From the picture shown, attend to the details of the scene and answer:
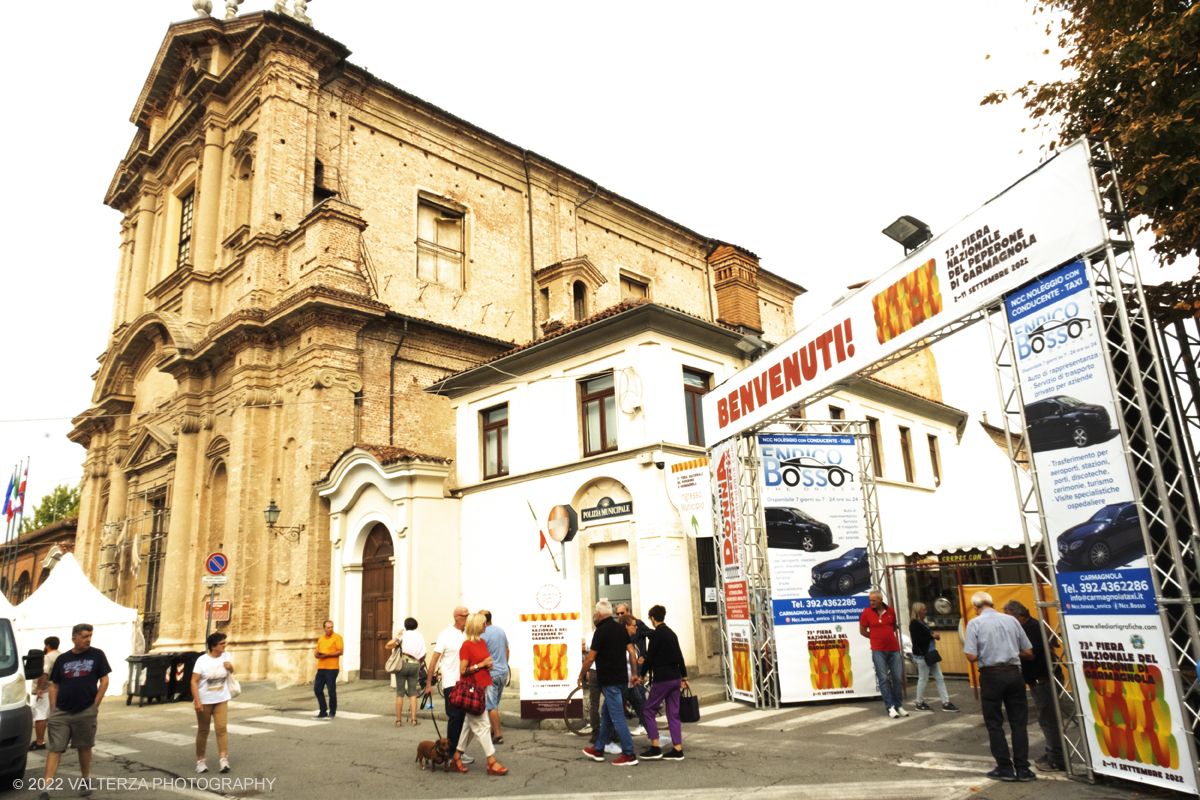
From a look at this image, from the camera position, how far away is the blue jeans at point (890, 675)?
11.6m

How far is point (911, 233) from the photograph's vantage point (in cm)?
991

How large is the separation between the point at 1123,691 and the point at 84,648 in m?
9.95

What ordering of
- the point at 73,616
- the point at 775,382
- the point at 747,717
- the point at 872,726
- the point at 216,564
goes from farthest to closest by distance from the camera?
1. the point at 73,616
2. the point at 216,564
3. the point at 775,382
4. the point at 747,717
5. the point at 872,726

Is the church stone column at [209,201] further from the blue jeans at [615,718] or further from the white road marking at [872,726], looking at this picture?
the white road marking at [872,726]

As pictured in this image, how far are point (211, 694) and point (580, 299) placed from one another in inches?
837

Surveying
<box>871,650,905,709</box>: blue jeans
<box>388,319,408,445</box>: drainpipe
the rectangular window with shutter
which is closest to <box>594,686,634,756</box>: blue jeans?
<box>871,650,905,709</box>: blue jeans

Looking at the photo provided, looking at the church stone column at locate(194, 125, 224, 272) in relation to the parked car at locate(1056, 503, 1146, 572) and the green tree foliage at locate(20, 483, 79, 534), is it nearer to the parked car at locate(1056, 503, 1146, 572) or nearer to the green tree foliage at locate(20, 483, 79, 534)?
the parked car at locate(1056, 503, 1146, 572)

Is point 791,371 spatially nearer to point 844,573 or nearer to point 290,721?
point 844,573

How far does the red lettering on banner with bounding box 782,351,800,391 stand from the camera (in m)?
11.8

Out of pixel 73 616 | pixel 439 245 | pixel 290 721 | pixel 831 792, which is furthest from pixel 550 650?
pixel 439 245

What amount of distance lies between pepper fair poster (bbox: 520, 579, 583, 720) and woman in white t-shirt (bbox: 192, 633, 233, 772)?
14.6 feet

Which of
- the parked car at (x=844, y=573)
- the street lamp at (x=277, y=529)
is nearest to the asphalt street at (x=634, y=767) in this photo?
the parked car at (x=844, y=573)

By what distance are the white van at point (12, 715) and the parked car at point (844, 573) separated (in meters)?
10.4

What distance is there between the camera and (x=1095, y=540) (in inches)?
278
